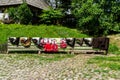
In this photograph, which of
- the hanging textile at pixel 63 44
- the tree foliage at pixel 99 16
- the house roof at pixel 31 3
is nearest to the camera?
the hanging textile at pixel 63 44

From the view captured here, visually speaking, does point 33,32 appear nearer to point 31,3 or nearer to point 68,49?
point 68,49

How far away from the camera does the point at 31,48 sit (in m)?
23.6

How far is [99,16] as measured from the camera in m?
38.2

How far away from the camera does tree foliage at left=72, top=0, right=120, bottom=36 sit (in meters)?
37.8

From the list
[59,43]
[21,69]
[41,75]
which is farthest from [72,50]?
[41,75]

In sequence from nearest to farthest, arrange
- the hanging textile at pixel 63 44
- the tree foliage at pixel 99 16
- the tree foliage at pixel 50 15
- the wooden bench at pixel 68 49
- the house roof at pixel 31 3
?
1. the wooden bench at pixel 68 49
2. the hanging textile at pixel 63 44
3. the tree foliage at pixel 99 16
4. the tree foliage at pixel 50 15
5. the house roof at pixel 31 3

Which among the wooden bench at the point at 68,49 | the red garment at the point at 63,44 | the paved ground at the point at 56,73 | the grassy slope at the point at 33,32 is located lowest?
the grassy slope at the point at 33,32

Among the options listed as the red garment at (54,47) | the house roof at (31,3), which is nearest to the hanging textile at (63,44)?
the red garment at (54,47)

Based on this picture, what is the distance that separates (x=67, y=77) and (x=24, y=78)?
1.53 m

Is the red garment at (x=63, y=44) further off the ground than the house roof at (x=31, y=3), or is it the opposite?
A: the house roof at (x=31, y=3)

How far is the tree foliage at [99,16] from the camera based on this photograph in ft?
124

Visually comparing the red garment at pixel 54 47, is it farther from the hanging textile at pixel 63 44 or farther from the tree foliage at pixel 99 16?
the tree foliage at pixel 99 16

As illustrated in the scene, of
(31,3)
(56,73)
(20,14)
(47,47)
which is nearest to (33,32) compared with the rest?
(20,14)

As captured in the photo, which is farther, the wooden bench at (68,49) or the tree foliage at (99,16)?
the tree foliage at (99,16)
